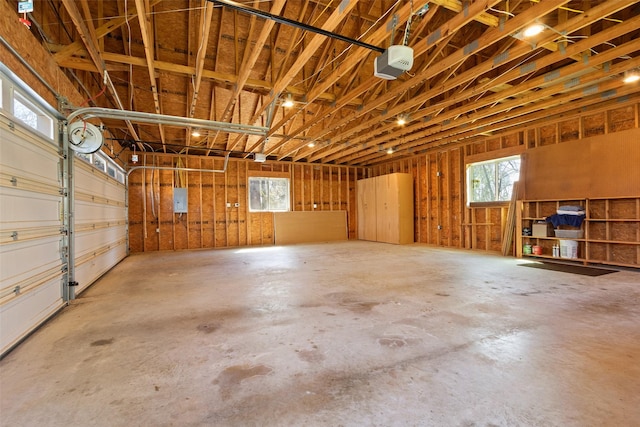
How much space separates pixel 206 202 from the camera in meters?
9.82

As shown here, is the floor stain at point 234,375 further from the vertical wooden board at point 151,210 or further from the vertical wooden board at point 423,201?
the vertical wooden board at point 423,201

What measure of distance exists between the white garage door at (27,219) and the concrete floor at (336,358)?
0.86ft

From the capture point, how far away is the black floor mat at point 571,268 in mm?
5172

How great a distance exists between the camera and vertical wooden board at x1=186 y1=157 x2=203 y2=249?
9609mm

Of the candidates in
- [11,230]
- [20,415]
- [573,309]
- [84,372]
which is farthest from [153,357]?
[573,309]

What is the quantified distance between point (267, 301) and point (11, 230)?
8.36 ft

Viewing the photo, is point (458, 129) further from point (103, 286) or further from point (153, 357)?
point (103, 286)

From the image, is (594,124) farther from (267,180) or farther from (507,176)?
(267,180)

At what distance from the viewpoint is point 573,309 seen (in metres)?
3.23

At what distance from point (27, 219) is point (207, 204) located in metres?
7.16

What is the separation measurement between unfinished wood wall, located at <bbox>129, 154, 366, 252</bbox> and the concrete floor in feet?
17.2

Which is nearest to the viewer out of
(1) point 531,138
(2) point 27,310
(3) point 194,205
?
(2) point 27,310

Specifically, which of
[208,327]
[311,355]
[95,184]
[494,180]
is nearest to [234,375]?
[311,355]

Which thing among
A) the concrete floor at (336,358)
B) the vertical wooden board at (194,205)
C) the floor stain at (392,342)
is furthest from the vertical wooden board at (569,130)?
the vertical wooden board at (194,205)
